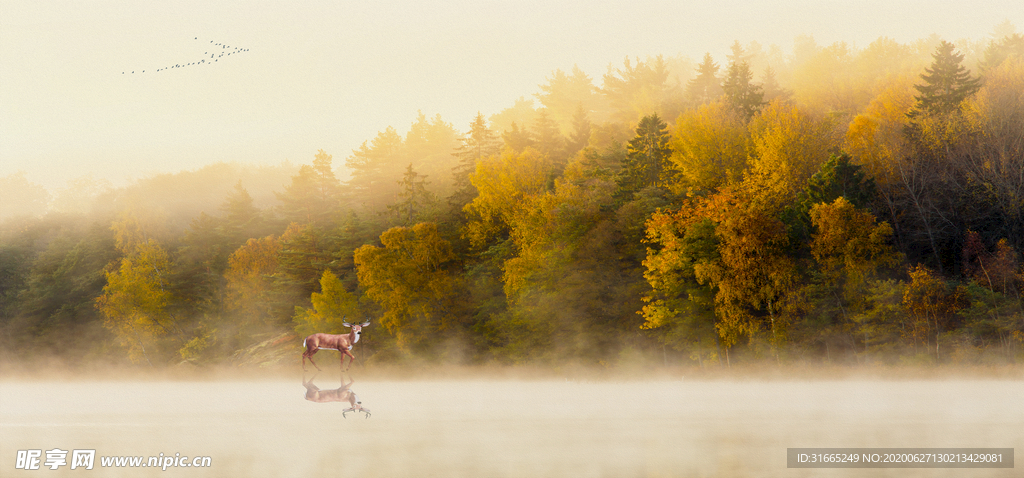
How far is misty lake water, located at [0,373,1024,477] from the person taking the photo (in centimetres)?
2862

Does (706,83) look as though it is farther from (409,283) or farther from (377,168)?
(409,283)

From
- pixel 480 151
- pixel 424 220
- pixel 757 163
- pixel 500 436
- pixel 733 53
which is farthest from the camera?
pixel 733 53

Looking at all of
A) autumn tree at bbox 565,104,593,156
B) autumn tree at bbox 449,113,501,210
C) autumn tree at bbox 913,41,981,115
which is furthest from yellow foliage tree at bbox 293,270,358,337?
autumn tree at bbox 913,41,981,115

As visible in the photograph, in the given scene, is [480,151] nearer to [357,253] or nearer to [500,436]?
[357,253]

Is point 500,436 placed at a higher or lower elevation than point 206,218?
lower

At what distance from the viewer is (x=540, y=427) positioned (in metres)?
39.3

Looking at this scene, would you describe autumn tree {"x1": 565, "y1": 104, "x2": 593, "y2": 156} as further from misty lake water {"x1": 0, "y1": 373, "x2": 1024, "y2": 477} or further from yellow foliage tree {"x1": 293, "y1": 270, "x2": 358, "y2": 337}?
misty lake water {"x1": 0, "y1": 373, "x2": 1024, "y2": 477}

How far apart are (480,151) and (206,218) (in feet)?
126

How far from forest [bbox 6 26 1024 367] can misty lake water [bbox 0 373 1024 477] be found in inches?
170

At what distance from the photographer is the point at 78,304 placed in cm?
9475

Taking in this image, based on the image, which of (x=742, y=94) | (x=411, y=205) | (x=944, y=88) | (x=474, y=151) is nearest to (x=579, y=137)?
(x=474, y=151)

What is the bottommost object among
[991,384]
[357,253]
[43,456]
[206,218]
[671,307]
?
[43,456]

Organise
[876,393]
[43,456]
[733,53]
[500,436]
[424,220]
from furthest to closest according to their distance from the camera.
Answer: [733,53], [424,220], [876,393], [500,436], [43,456]

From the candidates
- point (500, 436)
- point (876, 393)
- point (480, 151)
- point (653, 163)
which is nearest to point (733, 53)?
point (480, 151)
